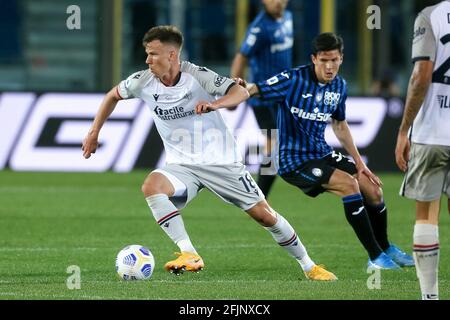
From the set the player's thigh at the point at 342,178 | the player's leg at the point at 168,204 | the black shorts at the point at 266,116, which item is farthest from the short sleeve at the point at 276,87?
the black shorts at the point at 266,116

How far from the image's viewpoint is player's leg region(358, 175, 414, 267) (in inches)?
378

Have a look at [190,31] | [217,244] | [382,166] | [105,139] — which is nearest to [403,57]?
[190,31]

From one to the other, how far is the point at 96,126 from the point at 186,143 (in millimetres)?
653

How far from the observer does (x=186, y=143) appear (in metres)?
8.95

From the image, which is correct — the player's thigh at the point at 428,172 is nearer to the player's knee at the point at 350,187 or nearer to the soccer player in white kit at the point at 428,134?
Result: the soccer player in white kit at the point at 428,134

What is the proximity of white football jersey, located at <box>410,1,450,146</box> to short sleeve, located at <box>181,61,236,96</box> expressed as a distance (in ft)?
6.34

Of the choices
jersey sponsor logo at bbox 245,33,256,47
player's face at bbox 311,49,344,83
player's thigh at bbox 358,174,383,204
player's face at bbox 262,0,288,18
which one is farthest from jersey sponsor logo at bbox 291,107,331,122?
player's face at bbox 262,0,288,18

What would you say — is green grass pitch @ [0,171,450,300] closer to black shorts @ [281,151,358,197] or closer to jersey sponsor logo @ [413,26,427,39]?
black shorts @ [281,151,358,197]

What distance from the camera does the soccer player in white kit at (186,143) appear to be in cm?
871

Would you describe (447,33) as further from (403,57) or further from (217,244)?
(403,57)

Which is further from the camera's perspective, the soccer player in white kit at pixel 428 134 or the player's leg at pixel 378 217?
the player's leg at pixel 378 217

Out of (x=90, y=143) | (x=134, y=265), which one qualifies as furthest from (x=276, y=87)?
(x=134, y=265)

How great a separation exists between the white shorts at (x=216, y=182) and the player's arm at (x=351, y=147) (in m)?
1.00
